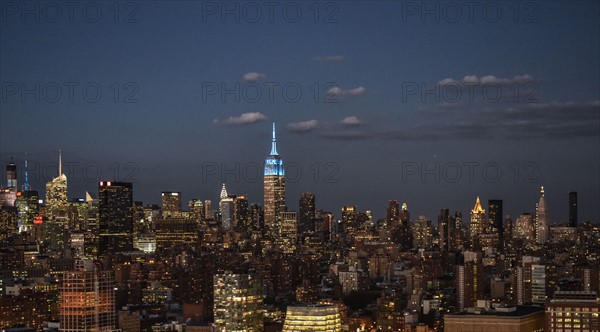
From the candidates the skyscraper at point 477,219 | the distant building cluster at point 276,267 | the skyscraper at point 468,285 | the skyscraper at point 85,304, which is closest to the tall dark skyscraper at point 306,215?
the distant building cluster at point 276,267

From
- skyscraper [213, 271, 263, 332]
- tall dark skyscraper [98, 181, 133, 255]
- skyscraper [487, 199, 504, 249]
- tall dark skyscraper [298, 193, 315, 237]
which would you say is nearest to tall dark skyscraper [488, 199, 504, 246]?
skyscraper [487, 199, 504, 249]

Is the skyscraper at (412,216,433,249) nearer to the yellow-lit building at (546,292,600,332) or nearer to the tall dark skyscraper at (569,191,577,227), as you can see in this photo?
the tall dark skyscraper at (569,191,577,227)

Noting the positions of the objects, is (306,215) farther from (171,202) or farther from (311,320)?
(311,320)

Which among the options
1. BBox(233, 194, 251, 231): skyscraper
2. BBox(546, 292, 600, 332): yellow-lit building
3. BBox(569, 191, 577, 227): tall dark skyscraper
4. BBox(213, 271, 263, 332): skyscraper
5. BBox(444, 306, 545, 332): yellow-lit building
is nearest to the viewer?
BBox(546, 292, 600, 332): yellow-lit building

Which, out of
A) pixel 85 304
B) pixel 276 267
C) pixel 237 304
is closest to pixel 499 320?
A: pixel 237 304

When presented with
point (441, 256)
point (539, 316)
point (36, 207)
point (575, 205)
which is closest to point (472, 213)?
point (575, 205)

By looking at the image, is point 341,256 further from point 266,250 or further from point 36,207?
point 36,207
